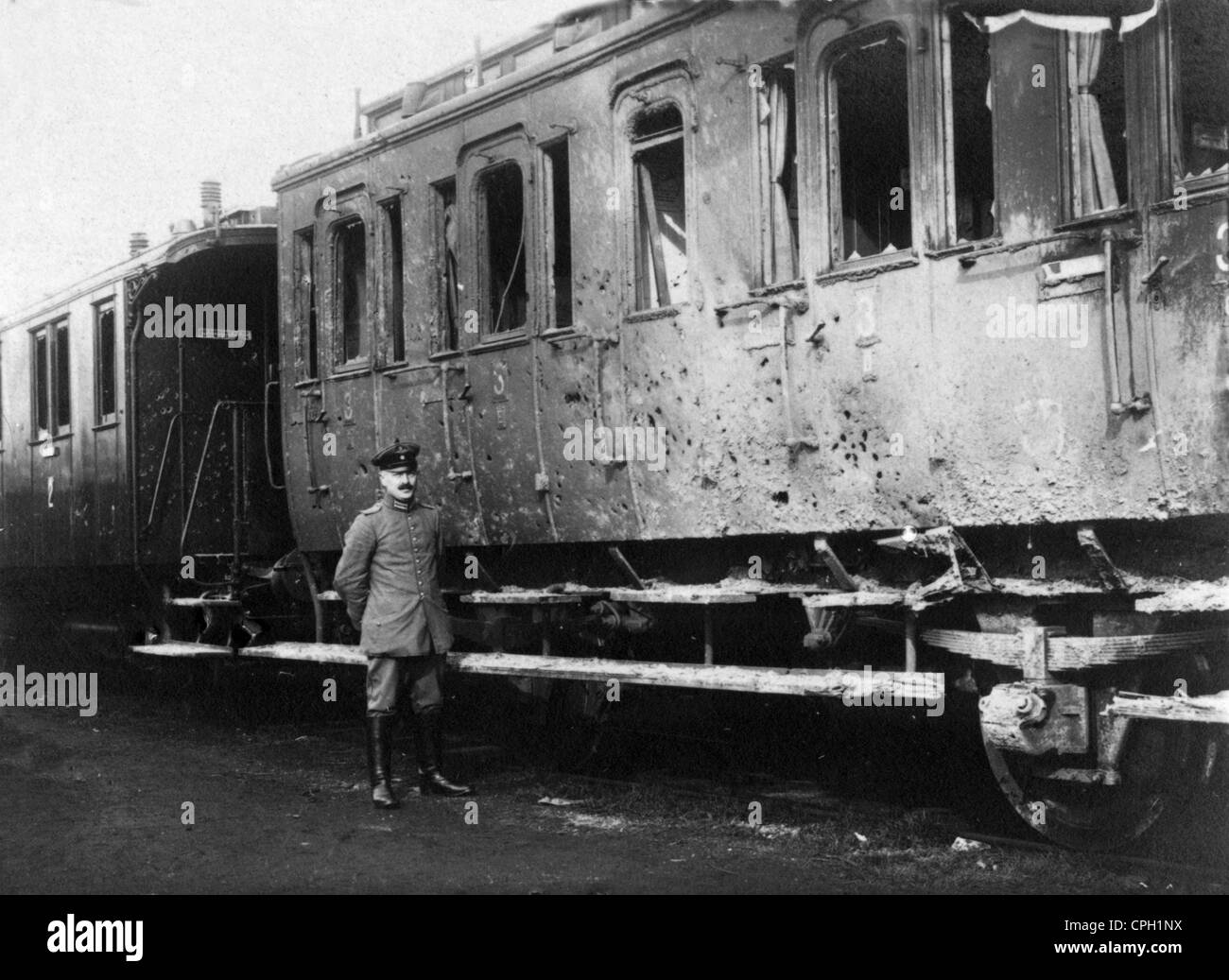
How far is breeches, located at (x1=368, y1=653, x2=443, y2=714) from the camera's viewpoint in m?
8.16

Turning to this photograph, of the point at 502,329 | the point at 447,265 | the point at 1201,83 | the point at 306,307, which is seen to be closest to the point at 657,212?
the point at 502,329

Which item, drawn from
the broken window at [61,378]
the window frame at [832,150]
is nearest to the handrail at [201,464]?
the broken window at [61,378]

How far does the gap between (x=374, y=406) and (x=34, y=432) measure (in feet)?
21.1

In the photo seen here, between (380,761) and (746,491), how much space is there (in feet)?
8.45

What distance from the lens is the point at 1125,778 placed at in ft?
19.1

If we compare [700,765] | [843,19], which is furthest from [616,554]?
[843,19]

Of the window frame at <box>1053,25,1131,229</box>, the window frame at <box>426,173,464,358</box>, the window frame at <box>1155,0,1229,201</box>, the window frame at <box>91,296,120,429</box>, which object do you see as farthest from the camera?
the window frame at <box>91,296,120,429</box>

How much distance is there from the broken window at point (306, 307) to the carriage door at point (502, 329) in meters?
1.97

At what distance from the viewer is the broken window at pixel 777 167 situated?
696cm

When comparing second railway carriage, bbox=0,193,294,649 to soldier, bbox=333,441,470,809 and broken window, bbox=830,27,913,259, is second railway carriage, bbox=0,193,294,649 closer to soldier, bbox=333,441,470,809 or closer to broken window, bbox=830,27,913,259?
soldier, bbox=333,441,470,809

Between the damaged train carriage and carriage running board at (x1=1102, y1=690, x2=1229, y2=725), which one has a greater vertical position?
the damaged train carriage

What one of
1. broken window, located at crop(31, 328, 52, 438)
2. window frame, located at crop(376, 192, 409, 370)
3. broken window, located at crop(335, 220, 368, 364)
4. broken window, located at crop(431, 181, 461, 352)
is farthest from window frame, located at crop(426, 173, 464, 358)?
broken window, located at crop(31, 328, 52, 438)

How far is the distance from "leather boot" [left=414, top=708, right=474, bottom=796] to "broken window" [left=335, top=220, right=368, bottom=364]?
9.77ft
